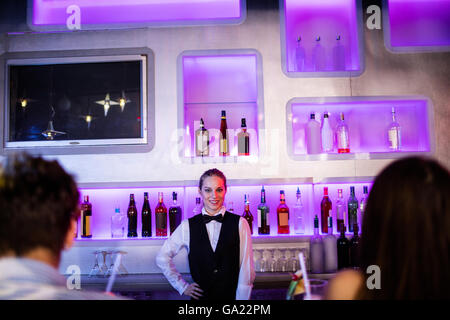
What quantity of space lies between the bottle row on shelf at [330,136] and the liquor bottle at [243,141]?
0.38 metres

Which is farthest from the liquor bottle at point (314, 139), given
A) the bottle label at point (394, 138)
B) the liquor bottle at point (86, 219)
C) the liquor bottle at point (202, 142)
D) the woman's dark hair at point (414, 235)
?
the woman's dark hair at point (414, 235)

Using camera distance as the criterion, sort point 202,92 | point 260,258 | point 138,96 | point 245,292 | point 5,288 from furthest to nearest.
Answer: point 202,92, point 138,96, point 260,258, point 245,292, point 5,288

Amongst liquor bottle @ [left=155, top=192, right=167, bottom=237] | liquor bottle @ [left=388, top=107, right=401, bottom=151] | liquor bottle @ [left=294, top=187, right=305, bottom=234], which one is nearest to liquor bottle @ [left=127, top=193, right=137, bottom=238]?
liquor bottle @ [left=155, top=192, right=167, bottom=237]

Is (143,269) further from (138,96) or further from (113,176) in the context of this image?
(138,96)

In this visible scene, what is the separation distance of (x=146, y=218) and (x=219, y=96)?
94cm

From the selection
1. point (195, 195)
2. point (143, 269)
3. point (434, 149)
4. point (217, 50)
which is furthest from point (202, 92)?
point (434, 149)

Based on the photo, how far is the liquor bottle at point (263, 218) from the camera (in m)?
2.47

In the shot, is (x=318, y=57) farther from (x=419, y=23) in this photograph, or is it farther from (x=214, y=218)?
(x=214, y=218)

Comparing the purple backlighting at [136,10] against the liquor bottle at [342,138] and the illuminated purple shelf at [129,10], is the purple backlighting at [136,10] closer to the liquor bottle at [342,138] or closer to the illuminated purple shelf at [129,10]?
the illuminated purple shelf at [129,10]

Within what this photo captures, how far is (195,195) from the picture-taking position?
254 cm

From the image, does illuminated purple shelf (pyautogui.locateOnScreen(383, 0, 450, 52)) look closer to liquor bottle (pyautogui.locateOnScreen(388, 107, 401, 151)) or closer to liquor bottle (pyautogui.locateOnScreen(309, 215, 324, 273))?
liquor bottle (pyautogui.locateOnScreen(388, 107, 401, 151))

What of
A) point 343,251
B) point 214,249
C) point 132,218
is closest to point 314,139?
point 343,251

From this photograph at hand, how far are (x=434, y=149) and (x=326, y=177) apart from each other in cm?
69

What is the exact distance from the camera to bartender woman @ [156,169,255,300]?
6.82 ft
